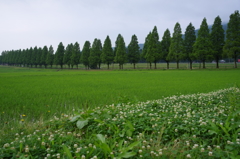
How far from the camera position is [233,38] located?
42406 millimetres

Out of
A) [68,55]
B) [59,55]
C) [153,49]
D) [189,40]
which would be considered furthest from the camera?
[59,55]

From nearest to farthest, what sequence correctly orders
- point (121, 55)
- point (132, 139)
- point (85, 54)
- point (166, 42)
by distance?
point (132, 139)
point (166, 42)
point (121, 55)
point (85, 54)

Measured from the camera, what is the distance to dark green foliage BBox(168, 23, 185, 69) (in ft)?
162

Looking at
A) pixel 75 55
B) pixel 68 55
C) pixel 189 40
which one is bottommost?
pixel 75 55

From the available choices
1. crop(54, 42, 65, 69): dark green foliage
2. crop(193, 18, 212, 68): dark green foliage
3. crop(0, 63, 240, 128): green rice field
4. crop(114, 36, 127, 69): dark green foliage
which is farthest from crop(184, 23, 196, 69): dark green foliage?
crop(54, 42, 65, 69): dark green foliage

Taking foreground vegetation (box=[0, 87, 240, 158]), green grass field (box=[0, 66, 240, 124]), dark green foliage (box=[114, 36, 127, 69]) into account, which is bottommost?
green grass field (box=[0, 66, 240, 124])

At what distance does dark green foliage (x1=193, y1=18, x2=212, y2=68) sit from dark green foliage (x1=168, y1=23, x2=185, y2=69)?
3.97m

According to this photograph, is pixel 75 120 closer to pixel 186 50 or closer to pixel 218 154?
pixel 218 154

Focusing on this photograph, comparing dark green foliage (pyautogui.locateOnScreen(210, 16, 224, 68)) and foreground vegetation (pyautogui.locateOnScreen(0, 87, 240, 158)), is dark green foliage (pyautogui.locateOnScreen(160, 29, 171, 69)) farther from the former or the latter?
foreground vegetation (pyautogui.locateOnScreen(0, 87, 240, 158))

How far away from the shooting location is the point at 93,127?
164 inches

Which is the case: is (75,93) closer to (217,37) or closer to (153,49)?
(153,49)

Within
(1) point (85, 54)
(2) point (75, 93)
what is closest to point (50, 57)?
(1) point (85, 54)

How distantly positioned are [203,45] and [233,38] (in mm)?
6807

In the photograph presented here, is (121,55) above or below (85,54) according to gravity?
below
